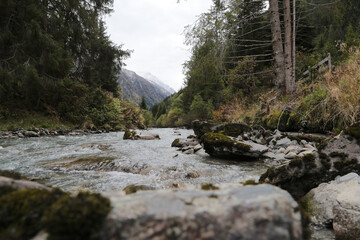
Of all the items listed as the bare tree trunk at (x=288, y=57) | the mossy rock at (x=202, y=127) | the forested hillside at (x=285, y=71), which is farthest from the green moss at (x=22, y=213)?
the bare tree trunk at (x=288, y=57)

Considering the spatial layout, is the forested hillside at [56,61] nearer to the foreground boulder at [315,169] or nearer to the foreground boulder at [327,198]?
the foreground boulder at [315,169]

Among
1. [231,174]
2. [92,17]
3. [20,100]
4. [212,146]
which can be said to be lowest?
[231,174]

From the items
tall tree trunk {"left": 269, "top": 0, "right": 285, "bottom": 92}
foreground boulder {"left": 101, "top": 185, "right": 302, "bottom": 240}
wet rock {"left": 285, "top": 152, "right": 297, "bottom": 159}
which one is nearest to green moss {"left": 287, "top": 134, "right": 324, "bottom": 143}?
wet rock {"left": 285, "top": 152, "right": 297, "bottom": 159}

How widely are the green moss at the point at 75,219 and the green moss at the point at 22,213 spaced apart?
84 millimetres

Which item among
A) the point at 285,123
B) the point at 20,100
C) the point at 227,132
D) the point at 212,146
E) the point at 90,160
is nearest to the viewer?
the point at 90,160

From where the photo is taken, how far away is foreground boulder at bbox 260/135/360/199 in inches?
90.6

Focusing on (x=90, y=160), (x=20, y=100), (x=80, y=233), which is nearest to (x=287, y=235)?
(x=80, y=233)

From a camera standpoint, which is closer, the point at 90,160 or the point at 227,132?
the point at 90,160

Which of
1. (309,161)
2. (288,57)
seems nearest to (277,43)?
(288,57)

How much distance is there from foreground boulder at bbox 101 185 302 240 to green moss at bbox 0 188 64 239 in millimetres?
346

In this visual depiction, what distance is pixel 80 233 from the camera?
81 centimetres

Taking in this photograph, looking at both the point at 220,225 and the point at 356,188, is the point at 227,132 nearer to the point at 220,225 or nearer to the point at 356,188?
the point at 356,188

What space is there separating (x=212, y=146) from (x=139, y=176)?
7.15ft

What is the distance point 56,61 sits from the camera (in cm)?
1087
